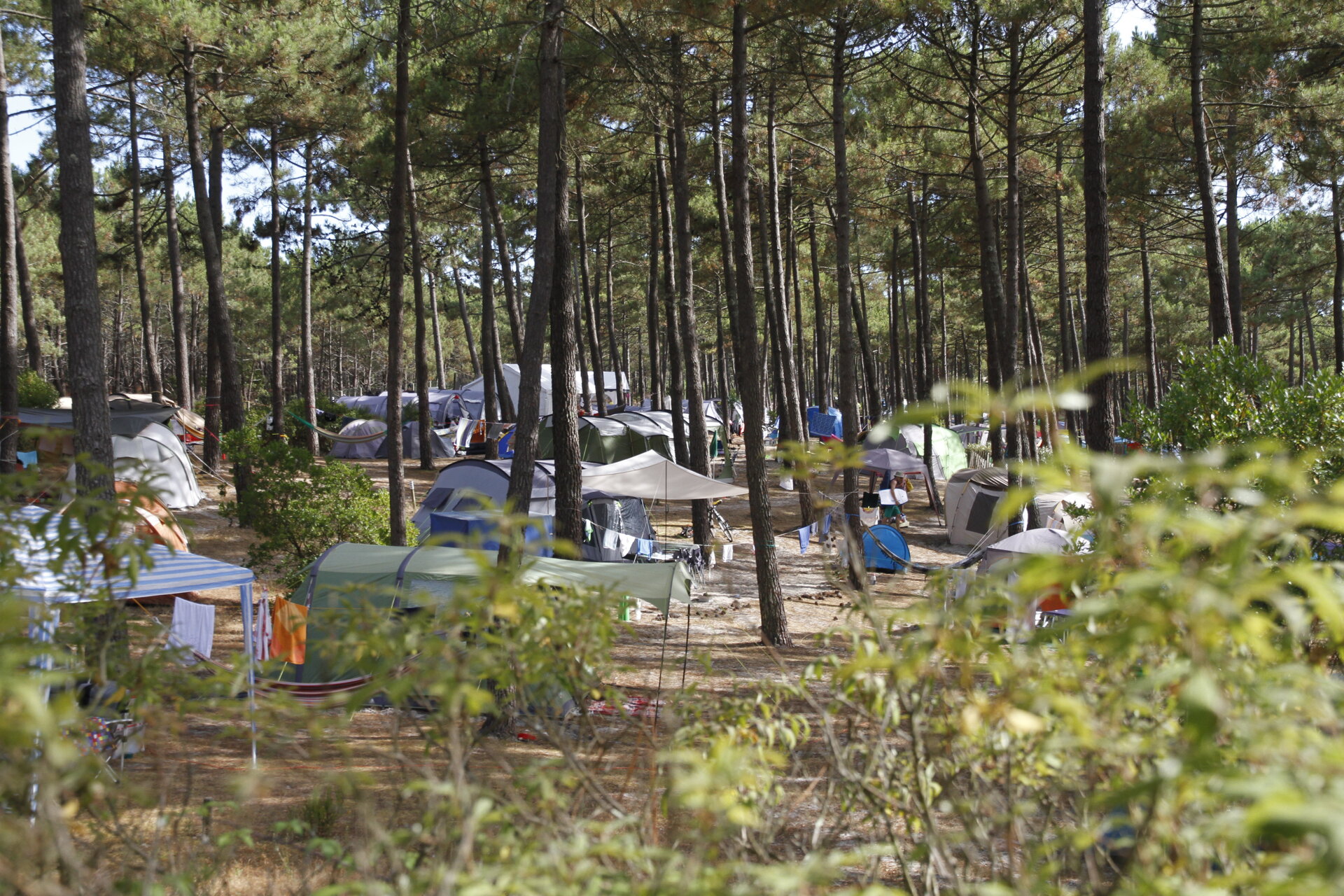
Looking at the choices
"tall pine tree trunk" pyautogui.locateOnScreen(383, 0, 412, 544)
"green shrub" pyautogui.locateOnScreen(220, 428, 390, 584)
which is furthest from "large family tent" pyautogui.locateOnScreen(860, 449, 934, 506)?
"green shrub" pyautogui.locateOnScreen(220, 428, 390, 584)

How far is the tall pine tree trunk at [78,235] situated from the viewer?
242 inches

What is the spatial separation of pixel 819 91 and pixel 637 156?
11.3 feet

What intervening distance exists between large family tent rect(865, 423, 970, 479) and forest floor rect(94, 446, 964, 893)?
11.3ft

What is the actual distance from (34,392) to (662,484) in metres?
14.2

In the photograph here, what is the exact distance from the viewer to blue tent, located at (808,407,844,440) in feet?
96.6

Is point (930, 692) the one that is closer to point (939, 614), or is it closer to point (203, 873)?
point (939, 614)

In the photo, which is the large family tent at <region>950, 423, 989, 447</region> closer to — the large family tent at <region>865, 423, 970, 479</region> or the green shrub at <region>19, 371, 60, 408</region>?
the large family tent at <region>865, 423, 970, 479</region>

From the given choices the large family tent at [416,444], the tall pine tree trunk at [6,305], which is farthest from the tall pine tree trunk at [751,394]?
the large family tent at [416,444]

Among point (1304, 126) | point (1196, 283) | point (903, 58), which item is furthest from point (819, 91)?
point (1196, 283)

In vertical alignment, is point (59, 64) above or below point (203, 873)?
above

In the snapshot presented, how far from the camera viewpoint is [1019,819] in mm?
1861

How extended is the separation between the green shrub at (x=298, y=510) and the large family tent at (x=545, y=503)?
1173 millimetres

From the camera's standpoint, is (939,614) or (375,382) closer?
(939,614)

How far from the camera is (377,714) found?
→ 742cm
